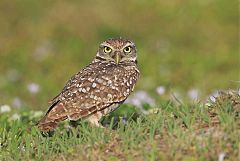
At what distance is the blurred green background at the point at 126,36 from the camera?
15.7 m

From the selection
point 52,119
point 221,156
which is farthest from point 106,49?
point 221,156

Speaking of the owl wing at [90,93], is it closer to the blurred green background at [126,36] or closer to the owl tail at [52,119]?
the owl tail at [52,119]

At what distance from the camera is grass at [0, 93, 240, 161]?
6465mm

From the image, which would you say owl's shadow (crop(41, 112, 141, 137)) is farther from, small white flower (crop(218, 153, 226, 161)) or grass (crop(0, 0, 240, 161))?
small white flower (crop(218, 153, 226, 161))

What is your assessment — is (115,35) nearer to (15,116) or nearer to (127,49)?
(15,116)

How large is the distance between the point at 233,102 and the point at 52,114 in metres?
1.87

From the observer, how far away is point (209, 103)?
7785 millimetres

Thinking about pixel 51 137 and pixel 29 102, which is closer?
pixel 51 137

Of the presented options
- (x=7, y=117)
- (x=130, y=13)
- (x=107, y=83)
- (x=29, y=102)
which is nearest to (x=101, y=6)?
(x=130, y=13)

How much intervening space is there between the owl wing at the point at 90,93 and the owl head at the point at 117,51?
1.15 ft

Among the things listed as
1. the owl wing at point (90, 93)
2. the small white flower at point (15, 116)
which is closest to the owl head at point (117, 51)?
the owl wing at point (90, 93)

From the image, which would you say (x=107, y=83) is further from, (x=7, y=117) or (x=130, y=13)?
(x=130, y=13)

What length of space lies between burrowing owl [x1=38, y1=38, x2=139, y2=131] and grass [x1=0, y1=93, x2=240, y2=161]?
0.27 meters

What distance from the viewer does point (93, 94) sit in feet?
26.7
